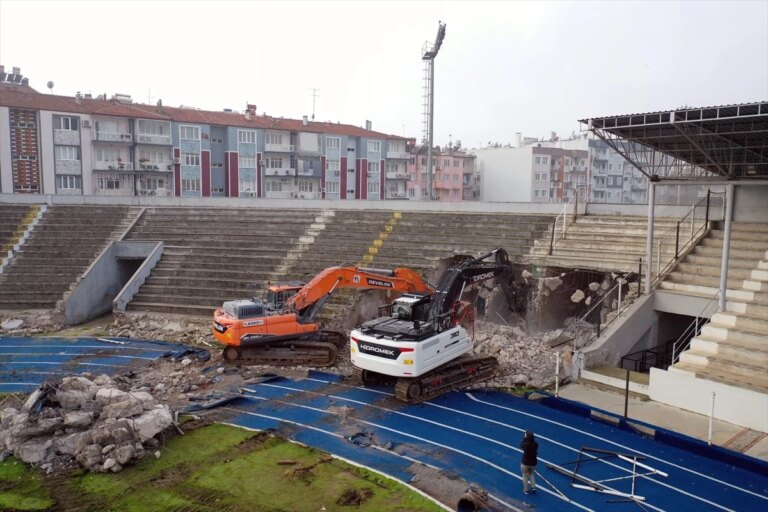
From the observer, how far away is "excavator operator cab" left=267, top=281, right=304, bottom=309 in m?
18.0

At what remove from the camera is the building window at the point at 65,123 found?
45556mm

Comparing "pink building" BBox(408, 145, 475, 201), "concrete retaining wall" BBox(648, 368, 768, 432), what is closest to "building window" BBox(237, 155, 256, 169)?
"pink building" BBox(408, 145, 475, 201)

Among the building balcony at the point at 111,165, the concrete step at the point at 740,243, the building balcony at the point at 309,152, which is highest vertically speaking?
the building balcony at the point at 309,152

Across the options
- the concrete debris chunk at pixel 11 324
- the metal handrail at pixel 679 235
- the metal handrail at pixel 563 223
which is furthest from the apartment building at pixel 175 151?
the metal handrail at pixel 679 235

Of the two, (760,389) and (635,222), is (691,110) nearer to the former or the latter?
(760,389)

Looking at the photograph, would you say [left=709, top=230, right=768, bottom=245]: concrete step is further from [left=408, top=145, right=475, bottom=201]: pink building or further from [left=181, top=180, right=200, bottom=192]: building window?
[left=408, top=145, right=475, bottom=201]: pink building

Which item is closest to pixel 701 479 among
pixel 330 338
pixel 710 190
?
pixel 330 338

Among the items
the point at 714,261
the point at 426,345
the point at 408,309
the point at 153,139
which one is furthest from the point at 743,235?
the point at 153,139

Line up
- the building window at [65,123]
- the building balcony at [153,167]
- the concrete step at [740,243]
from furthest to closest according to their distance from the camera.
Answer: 1. the building balcony at [153,167]
2. the building window at [65,123]
3. the concrete step at [740,243]

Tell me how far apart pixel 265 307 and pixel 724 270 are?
1265 cm

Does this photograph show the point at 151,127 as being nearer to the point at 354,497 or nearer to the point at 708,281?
the point at 708,281

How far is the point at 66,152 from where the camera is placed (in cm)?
4644

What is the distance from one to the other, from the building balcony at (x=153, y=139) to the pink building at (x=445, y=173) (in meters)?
27.1

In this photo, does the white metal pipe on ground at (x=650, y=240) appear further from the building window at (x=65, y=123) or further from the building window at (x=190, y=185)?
the building window at (x=65, y=123)
